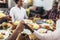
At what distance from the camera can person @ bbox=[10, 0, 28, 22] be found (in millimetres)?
1112

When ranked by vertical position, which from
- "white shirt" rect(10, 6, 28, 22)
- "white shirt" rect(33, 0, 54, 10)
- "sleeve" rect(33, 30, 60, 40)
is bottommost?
"sleeve" rect(33, 30, 60, 40)

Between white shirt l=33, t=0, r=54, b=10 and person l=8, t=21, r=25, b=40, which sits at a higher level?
white shirt l=33, t=0, r=54, b=10

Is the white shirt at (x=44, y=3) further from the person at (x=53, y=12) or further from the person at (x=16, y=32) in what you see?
the person at (x=16, y=32)

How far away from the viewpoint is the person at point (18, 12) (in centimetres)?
111

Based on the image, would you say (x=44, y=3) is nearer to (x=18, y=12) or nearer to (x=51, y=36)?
(x=18, y=12)

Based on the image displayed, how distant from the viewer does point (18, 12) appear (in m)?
1.14

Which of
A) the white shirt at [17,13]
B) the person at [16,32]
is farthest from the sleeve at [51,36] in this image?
the white shirt at [17,13]

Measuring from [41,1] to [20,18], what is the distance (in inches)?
9.4

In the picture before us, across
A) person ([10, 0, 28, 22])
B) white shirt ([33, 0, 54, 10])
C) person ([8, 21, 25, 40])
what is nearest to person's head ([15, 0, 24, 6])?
person ([10, 0, 28, 22])

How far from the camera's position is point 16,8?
112 centimetres

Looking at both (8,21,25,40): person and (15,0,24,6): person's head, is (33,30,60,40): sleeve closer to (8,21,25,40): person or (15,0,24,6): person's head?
(8,21,25,40): person

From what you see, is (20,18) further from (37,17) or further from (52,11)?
(52,11)

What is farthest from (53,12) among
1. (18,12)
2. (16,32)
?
(16,32)

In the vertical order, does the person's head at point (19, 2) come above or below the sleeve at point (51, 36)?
above
